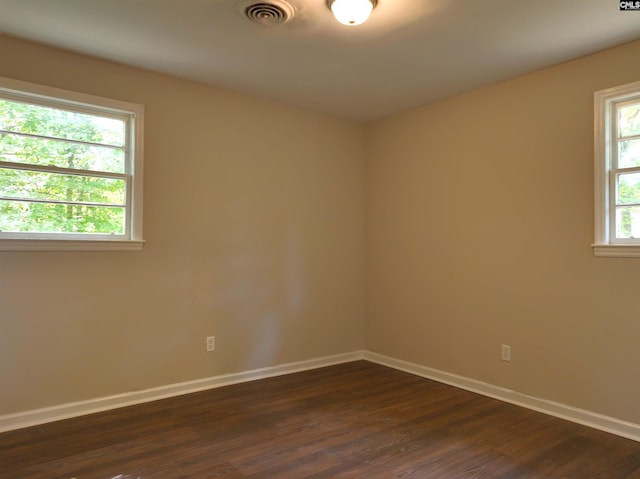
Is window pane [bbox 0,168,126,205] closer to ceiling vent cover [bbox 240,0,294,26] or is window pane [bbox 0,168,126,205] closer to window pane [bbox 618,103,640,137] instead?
ceiling vent cover [bbox 240,0,294,26]

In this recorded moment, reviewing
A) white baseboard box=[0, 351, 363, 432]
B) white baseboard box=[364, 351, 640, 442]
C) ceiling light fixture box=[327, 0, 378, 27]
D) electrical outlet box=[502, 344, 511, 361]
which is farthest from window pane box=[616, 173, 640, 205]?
white baseboard box=[0, 351, 363, 432]

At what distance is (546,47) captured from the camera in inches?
112

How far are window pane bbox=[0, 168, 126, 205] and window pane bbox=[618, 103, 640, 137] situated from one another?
3604 mm

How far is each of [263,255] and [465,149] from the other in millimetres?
2056

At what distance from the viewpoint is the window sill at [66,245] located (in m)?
2.77

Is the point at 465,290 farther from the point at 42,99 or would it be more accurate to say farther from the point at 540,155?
the point at 42,99

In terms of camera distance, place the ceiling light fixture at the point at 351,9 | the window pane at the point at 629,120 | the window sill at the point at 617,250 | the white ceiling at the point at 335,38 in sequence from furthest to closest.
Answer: the window pane at the point at 629,120, the window sill at the point at 617,250, the white ceiling at the point at 335,38, the ceiling light fixture at the point at 351,9

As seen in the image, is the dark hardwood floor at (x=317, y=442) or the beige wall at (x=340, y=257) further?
the beige wall at (x=340, y=257)

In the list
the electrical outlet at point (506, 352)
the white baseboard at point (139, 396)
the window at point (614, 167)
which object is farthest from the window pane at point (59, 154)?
the window at point (614, 167)

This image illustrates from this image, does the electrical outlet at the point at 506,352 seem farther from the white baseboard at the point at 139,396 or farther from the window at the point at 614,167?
the white baseboard at the point at 139,396

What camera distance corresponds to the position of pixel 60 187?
9.86 feet

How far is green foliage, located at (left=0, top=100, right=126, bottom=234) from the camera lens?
9.30 feet

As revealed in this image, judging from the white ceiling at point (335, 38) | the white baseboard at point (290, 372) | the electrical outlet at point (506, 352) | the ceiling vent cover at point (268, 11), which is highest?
the white ceiling at point (335, 38)

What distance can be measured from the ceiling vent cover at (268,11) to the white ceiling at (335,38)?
5 centimetres
